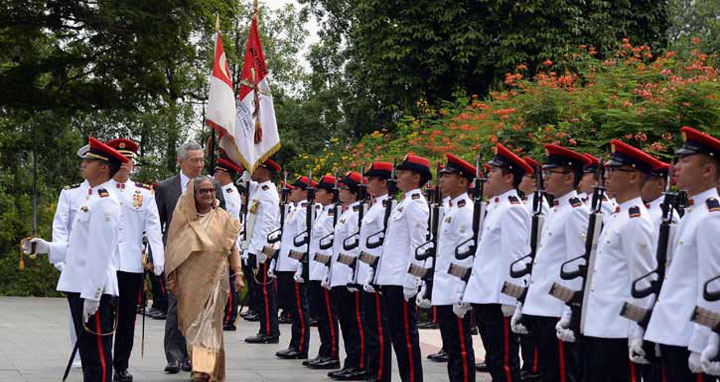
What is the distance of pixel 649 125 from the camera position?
1384 cm

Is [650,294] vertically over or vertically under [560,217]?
under

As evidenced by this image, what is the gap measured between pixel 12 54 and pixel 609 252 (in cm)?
1821

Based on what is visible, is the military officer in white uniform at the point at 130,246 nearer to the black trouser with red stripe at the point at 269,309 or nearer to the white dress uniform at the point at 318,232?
the white dress uniform at the point at 318,232

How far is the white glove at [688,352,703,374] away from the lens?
5.36 meters

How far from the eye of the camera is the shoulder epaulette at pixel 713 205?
554 centimetres

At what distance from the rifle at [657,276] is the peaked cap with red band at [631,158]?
1.45 ft

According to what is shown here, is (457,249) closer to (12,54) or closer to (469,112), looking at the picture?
(469,112)

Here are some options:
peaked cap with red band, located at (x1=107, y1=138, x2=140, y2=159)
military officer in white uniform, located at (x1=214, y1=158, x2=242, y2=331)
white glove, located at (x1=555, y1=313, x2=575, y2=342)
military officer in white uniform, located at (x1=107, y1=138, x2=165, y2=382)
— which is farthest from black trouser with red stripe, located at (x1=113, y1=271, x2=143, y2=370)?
white glove, located at (x1=555, y1=313, x2=575, y2=342)

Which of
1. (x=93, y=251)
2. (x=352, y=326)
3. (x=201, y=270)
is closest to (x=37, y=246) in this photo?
(x=93, y=251)

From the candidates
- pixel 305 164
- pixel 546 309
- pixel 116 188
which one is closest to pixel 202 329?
pixel 116 188

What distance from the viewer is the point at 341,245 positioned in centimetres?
1057

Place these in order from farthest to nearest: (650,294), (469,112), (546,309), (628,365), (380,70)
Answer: (380,70) → (469,112) → (546,309) → (628,365) → (650,294)

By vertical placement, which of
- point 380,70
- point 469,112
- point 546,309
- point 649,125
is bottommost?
point 546,309

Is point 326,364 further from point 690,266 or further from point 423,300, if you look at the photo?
point 690,266
